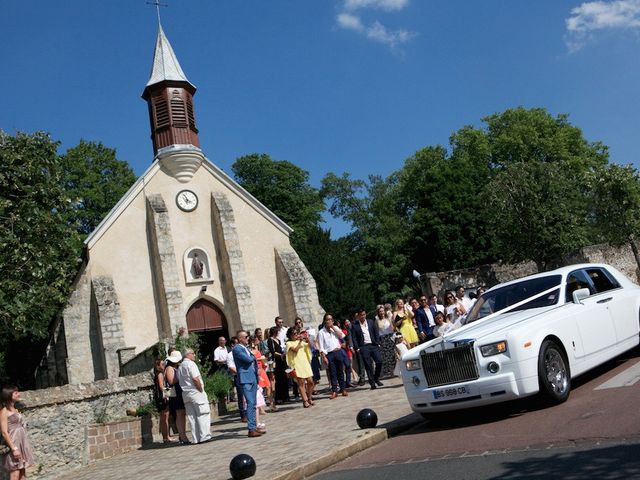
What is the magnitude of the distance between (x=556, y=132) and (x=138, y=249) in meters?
37.8

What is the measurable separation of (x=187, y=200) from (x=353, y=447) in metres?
22.1

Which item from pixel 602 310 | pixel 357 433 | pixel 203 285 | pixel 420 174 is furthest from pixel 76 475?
pixel 420 174

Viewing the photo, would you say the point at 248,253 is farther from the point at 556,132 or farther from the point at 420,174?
the point at 556,132

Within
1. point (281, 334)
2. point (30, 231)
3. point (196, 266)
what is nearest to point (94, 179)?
point (196, 266)

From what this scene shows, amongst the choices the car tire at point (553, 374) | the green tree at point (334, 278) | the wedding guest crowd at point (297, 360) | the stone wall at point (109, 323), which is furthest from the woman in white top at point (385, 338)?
the green tree at point (334, 278)

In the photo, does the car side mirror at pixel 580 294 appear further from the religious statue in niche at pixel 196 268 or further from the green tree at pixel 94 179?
the green tree at pixel 94 179

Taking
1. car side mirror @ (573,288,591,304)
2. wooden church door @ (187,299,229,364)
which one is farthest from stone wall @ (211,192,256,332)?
car side mirror @ (573,288,591,304)

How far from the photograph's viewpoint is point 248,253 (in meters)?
29.0

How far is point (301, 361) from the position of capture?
528 inches

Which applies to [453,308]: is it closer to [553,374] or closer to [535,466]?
[553,374]

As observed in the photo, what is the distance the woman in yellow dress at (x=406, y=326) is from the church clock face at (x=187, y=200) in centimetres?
1538

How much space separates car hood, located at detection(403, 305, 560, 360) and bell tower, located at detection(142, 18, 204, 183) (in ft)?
70.4

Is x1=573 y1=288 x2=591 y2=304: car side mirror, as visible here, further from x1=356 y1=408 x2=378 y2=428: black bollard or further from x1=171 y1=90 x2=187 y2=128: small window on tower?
x1=171 y1=90 x2=187 y2=128: small window on tower

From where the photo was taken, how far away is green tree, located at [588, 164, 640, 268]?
37.4 meters
